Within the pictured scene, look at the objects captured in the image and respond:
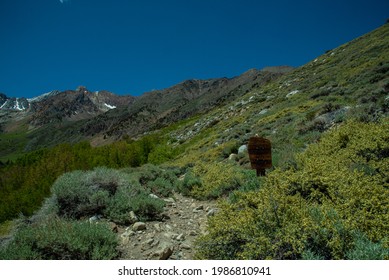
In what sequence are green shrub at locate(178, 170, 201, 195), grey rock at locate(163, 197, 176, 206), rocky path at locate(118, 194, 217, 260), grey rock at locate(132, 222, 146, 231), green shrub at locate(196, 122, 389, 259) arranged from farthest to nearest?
green shrub at locate(178, 170, 201, 195), grey rock at locate(163, 197, 176, 206), grey rock at locate(132, 222, 146, 231), rocky path at locate(118, 194, 217, 260), green shrub at locate(196, 122, 389, 259)

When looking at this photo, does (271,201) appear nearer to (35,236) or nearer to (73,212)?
(35,236)

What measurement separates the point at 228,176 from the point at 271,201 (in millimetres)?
4164

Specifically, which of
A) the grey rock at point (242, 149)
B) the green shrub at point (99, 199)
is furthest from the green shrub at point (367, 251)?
the grey rock at point (242, 149)

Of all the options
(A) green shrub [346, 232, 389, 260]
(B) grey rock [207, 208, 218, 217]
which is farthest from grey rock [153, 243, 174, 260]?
(A) green shrub [346, 232, 389, 260]

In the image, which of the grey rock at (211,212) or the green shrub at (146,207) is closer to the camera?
the green shrub at (146,207)

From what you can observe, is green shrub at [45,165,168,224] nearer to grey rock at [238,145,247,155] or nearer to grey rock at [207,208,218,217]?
grey rock at [207,208,218,217]

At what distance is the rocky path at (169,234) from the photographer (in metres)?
4.85

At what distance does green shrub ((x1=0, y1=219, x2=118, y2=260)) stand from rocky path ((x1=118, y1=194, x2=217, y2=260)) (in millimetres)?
450

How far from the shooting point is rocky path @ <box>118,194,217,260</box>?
4854mm

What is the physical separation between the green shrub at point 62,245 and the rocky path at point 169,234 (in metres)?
0.45

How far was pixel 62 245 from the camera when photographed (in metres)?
4.61

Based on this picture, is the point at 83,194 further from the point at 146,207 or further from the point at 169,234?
the point at 169,234

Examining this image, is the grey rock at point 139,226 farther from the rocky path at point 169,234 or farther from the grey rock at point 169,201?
the grey rock at point 169,201

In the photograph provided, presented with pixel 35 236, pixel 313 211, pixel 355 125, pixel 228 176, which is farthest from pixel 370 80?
pixel 35 236
